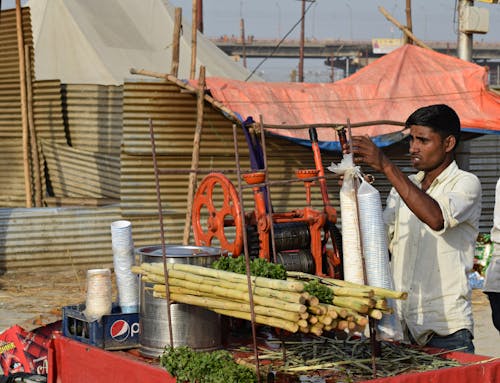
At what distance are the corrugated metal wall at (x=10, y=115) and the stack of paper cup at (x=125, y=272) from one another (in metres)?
8.63

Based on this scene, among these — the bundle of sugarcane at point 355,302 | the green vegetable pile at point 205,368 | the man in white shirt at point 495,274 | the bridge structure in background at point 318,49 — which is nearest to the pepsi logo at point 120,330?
the green vegetable pile at point 205,368

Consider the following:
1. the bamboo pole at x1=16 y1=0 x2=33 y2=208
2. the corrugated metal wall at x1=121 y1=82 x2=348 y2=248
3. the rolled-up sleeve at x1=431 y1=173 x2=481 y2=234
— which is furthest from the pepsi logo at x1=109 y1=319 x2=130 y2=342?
the bamboo pole at x1=16 y1=0 x2=33 y2=208

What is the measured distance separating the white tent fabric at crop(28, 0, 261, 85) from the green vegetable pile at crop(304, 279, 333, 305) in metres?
13.2

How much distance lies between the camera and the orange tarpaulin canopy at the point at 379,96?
10.5m

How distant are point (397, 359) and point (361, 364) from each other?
16 centimetres

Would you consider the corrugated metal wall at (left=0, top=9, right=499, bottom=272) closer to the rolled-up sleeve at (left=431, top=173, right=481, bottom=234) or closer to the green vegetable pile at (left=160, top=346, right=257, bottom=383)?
→ the rolled-up sleeve at (left=431, top=173, right=481, bottom=234)

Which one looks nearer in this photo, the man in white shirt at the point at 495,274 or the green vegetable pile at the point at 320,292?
the green vegetable pile at the point at 320,292

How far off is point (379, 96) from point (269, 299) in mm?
8324

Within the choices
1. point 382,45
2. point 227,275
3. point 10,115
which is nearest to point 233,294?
point 227,275

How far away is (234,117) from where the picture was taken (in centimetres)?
1005

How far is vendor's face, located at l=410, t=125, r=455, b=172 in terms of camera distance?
3.95 m

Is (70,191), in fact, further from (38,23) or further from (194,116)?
(38,23)

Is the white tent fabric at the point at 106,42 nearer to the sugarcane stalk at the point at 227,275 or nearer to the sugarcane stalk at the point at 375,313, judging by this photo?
the sugarcane stalk at the point at 227,275

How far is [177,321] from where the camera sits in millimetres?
3822
